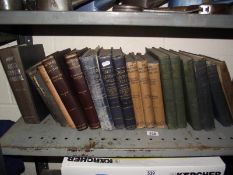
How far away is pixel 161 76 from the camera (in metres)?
0.63

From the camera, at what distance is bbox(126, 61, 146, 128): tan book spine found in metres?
0.63

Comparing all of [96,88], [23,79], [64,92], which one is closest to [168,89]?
[96,88]

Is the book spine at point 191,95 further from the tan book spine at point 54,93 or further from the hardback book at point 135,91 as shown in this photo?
the tan book spine at point 54,93

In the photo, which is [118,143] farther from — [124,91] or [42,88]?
[42,88]

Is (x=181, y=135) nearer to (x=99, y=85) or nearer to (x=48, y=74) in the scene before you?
(x=99, y=85)

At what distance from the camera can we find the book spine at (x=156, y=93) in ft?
2.06

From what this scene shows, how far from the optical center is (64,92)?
639mm

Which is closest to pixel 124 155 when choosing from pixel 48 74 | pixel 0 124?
pixel 48 74

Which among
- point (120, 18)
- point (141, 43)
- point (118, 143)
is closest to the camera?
point (120, 18)

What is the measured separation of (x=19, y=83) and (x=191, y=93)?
576 mm

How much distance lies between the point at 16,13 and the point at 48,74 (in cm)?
20

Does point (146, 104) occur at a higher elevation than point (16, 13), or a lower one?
lower

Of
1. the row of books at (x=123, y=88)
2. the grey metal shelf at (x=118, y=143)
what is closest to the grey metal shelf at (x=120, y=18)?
the row of books at (x=123, y=88)

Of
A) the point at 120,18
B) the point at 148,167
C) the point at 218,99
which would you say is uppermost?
the point at 120,18
